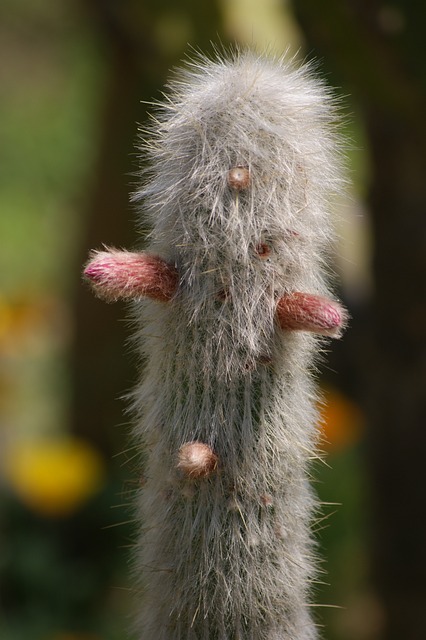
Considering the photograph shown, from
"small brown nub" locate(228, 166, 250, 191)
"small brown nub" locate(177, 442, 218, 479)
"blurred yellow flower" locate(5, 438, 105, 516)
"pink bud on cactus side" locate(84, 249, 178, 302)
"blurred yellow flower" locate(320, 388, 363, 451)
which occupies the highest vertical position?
"small brown nub" locate(228, 166, 250, 191)

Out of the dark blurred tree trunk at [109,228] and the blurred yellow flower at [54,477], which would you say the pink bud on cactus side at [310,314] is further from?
the blurred yellow flower at [54,477]

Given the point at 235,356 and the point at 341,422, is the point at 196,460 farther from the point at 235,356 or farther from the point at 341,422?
the point at 341,422

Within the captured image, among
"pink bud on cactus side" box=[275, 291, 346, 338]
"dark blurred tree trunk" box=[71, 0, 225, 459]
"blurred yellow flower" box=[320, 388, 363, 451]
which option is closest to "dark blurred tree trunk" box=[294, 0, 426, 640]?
"blurred yellow flower" box=[320, 388, 363, 451]

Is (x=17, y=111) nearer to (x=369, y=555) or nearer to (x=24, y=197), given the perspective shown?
(x=24, y=197)

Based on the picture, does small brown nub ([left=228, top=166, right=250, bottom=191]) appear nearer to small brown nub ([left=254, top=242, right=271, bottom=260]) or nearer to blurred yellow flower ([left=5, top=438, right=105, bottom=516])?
small brown nub ([left=254, top=242, right=271, bottom=260])

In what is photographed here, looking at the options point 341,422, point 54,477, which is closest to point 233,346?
point 341,422

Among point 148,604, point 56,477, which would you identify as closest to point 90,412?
point 56,477

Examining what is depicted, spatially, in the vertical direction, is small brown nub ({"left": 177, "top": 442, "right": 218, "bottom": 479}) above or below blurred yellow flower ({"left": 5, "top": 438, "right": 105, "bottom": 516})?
above
